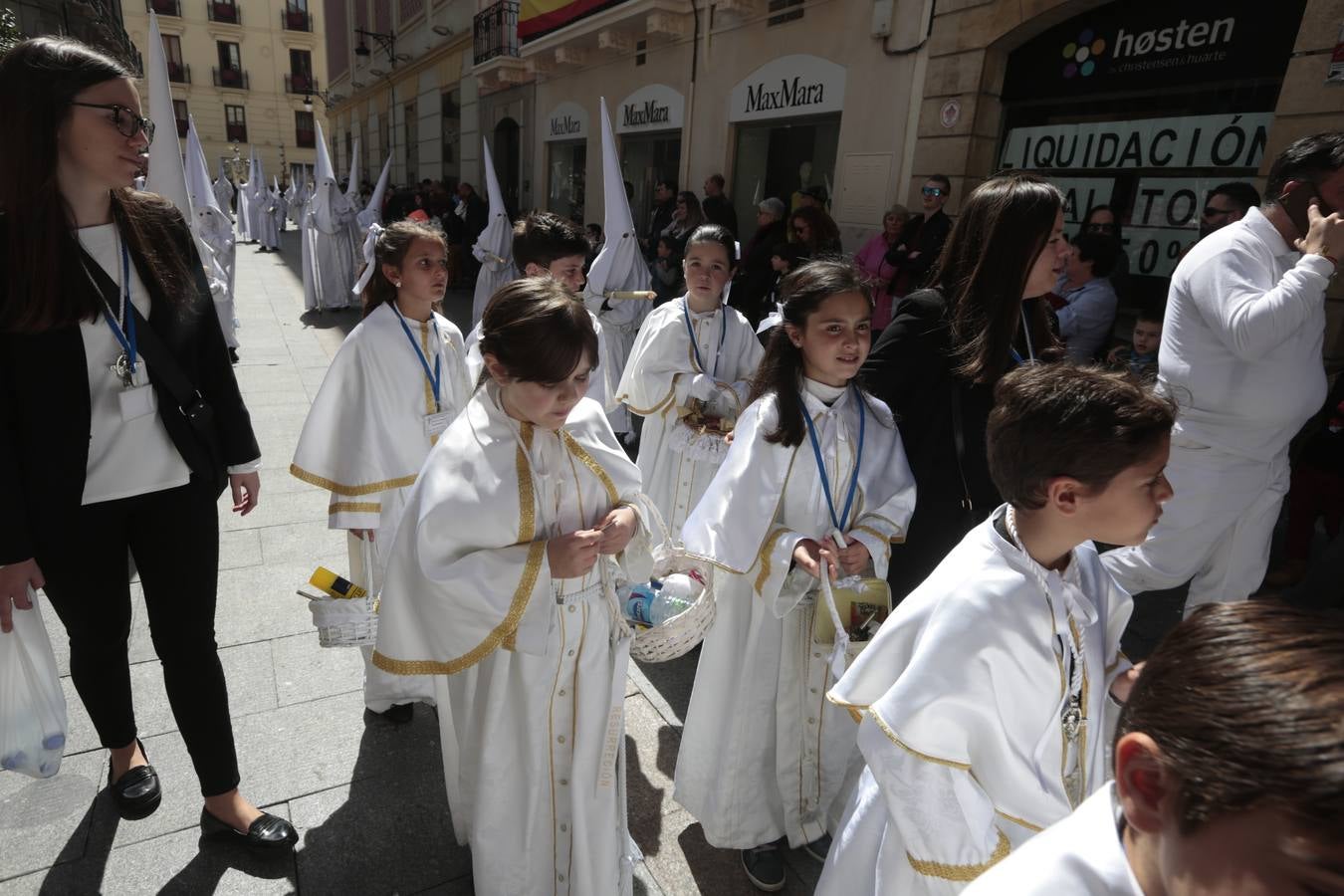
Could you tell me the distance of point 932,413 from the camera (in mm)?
2234

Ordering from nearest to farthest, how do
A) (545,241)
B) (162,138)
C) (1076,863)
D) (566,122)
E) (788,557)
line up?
(1076,863) → (788,557) → (162,138) → (545,241) → (566,122)

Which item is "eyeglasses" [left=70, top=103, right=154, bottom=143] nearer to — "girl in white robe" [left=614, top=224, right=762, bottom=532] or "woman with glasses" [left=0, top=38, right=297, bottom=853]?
→ "woman with glasses" [left=0, top=38, right=297, bottom=853]

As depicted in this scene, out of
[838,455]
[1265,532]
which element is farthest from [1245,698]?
[1265,532]

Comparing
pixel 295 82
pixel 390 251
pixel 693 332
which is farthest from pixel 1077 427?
pixel 295 82

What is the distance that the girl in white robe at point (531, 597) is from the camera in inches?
66.4

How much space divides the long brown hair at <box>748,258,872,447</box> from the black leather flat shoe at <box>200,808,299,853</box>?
174 centimetres

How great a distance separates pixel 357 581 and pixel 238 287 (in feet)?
41.8

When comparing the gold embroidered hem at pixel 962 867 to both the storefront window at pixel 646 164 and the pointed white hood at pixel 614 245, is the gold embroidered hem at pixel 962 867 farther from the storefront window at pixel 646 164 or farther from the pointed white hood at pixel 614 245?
the storefront window at pixel 646 164

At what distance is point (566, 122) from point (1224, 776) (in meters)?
15.9

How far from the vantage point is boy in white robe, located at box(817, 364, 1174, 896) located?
127 cm

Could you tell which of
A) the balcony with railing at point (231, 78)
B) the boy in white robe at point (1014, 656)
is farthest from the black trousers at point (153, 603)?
the balcony with railing at point (231, 78)

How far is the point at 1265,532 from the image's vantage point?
2867mm

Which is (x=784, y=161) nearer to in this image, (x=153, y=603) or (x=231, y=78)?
(x=153, y=603)

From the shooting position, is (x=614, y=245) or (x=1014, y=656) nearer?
(x=1014, y=656)
